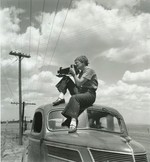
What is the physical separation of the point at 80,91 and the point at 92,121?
0.56m

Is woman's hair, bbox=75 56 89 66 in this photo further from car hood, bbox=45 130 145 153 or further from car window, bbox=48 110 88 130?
car hood, bbox=45 130 145 153

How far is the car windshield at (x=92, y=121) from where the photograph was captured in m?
5.04

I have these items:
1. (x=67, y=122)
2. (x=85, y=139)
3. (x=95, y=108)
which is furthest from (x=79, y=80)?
(x=85, y=139)

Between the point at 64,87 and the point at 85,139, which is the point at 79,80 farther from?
the point at 85,139

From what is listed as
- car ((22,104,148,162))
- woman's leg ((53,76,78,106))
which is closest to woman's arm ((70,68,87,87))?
woman's leg ((53,76,78,106))

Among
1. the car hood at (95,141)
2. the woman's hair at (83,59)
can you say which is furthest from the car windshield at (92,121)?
the woman's hair at (83,59)

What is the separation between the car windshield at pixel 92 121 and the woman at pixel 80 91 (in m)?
0.13

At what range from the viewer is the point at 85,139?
415 centimetres

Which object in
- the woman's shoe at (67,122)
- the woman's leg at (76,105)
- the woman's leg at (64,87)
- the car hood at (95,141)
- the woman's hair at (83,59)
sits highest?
the woman's hair at (83,59)

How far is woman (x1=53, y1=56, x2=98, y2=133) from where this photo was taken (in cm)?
483

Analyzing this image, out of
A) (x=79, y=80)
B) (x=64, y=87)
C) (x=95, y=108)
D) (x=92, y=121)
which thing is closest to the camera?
(x=79, y=80)

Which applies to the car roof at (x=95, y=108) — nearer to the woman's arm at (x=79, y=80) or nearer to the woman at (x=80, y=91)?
the woman at (x=80, y=91)

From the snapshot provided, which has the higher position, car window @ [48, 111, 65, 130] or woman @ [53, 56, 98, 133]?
woman @ [53, 56, 98, 133]

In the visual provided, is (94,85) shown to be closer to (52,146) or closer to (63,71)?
(63,71)
